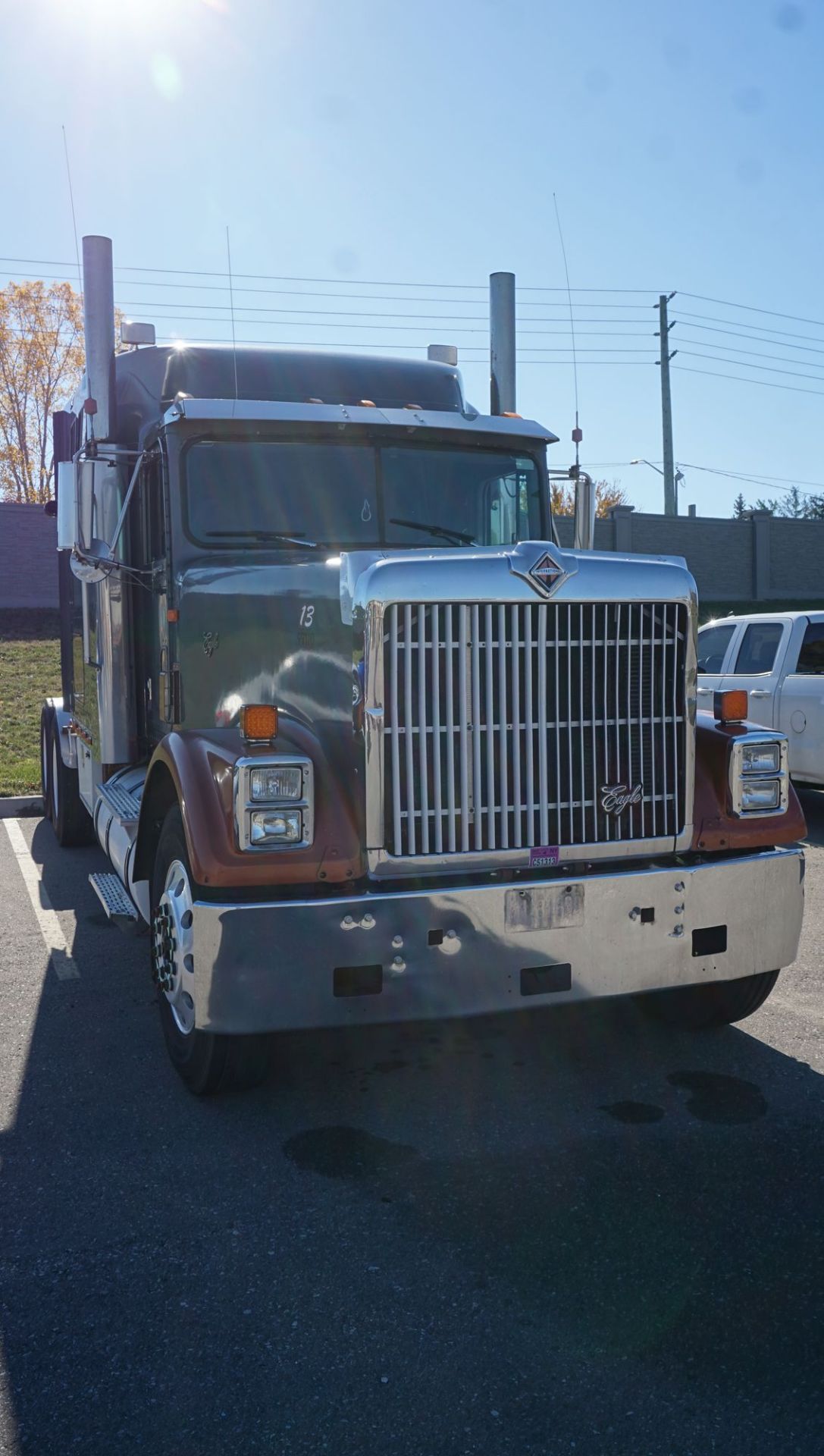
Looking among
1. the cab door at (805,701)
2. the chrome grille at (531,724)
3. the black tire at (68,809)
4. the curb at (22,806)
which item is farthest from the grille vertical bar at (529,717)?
the curb at (22,806)

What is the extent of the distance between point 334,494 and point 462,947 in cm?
222

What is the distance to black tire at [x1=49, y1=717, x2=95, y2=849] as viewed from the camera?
29.3 ft

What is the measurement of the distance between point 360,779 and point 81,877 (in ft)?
15.2

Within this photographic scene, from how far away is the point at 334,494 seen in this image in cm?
533

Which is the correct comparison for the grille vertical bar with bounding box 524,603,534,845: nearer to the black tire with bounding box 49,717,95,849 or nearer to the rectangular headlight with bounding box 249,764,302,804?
the rectangular headlight with bounding box 249,764,302,804

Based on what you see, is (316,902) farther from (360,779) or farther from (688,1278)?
(688,1278)

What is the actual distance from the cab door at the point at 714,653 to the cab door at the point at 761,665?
0.35ft

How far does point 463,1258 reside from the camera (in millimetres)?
3346

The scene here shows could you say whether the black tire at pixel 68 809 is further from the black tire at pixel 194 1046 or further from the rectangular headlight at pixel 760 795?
the rectangular headlight at pixel 760 795

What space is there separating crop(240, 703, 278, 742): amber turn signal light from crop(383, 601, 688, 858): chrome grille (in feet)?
1.23

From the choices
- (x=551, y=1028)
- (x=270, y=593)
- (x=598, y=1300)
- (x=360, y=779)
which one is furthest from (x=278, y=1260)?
(x=270, y=593)

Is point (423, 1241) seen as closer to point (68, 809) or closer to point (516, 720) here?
point (516, 720)

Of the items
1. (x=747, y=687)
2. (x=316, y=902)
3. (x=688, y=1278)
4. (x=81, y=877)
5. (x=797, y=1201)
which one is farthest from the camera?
(x=747, y=687)

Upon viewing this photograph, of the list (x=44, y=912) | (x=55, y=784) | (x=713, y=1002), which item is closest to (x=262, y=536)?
(x=713, y=1002)
